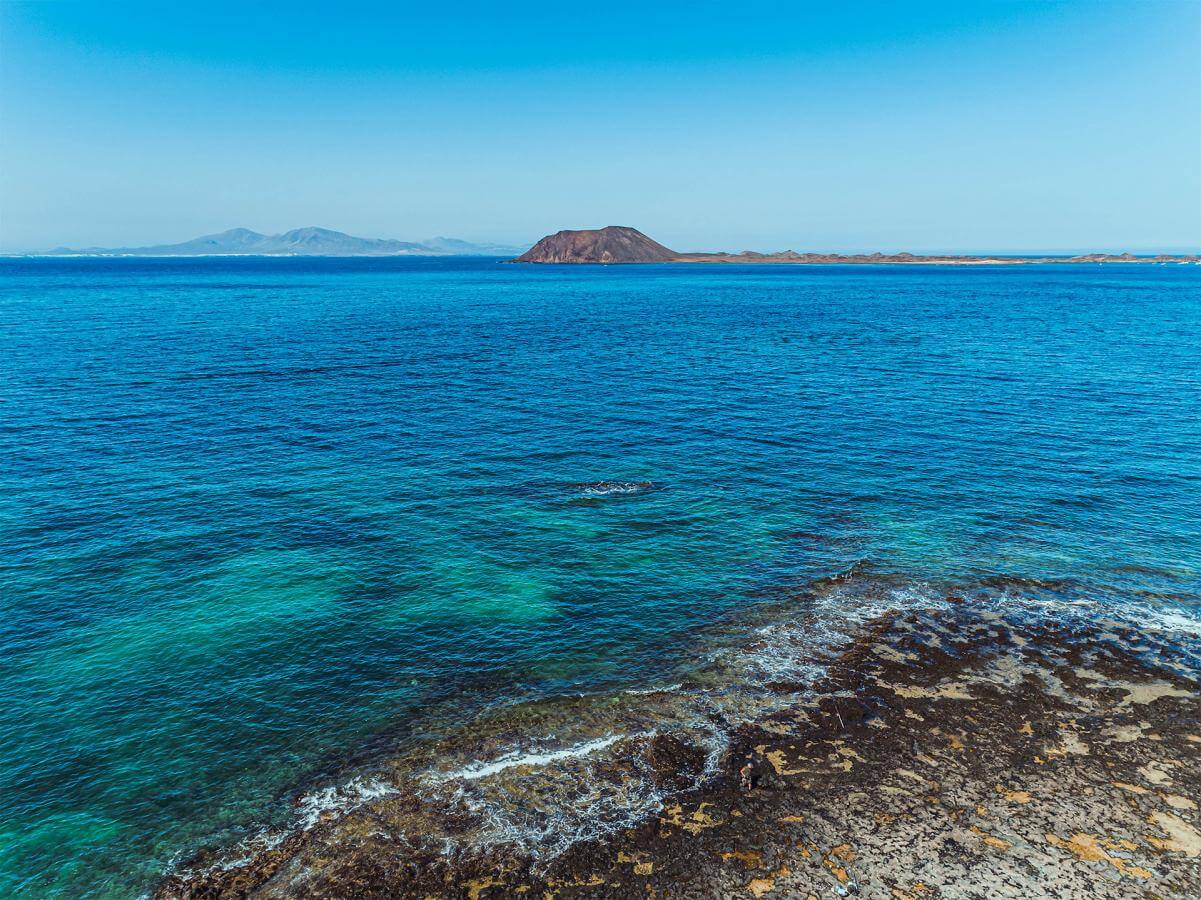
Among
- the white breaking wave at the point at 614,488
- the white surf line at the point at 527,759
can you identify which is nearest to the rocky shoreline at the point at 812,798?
the white surf line at the point at 527,759

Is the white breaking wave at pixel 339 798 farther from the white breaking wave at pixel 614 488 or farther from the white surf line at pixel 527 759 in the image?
the white breaking wave at pixel 614 488

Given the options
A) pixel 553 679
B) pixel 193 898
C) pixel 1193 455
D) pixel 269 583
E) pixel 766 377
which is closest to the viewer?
pixel 193 898

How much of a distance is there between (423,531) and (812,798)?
1316 inches

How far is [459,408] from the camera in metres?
82.7

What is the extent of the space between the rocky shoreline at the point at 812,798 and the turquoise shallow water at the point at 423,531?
4.12 metres

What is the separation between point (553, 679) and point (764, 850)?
13.8 metres

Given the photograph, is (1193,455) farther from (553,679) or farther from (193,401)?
(193,401)

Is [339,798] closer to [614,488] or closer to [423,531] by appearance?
[423,531]

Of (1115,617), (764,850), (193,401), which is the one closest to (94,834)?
(764,850)

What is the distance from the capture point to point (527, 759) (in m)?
28.2

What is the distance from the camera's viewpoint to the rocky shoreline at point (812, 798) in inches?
887

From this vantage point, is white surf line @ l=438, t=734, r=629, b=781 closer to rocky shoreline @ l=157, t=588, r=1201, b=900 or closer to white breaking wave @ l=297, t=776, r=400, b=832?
rocky shoreline @ l=157, t=588, r=1201, b=900

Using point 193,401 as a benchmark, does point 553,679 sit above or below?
below

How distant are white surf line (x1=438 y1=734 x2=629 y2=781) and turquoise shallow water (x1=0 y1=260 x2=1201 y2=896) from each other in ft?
12.8
